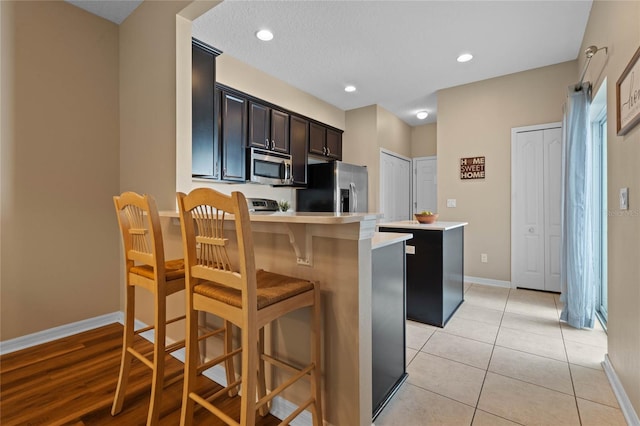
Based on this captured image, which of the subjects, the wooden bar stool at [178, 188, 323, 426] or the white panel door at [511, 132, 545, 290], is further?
the white panel door at [511, 132, 545, 290]

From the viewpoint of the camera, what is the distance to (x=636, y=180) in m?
1.40

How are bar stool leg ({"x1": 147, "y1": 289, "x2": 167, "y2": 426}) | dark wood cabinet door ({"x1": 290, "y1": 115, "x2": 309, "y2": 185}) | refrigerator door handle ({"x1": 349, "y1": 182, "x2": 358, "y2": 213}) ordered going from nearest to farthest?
bar stool leg ({"x1": 147, "y1": 289, "x2": 167, "y2": 426}), dark wood cabinet door ({"x1": 290, "y1": 115, "x2": 309, "y2": 185}), refrigerator door handle ({"x1": 349, "y1": 182, "x2": 358, "y2": 213})

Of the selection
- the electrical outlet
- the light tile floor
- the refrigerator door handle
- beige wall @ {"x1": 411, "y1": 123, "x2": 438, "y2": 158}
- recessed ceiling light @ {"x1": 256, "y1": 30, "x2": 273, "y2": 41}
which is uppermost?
recessed ceiling light @ {"x1": 256, "y1": 30, "x2": 273, "y2": 41}

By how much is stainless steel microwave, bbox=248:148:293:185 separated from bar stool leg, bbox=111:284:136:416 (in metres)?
2.02

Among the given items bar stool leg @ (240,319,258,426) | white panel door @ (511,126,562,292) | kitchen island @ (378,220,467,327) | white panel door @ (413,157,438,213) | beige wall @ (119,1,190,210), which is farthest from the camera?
white panel door @ (413,157,438,213)

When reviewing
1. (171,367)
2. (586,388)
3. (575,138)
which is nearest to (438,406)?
(586,388)

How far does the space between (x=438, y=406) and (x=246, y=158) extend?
2.88m

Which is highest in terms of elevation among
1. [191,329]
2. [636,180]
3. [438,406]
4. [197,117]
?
[197,117]

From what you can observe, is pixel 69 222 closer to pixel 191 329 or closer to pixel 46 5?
pixel 46 5

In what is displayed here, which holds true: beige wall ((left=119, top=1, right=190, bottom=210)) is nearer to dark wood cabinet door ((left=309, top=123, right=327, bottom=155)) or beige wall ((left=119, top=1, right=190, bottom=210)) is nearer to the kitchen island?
the kitchen island

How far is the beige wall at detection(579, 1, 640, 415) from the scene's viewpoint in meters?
1.41

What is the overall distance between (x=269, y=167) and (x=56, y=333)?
2.49 metres

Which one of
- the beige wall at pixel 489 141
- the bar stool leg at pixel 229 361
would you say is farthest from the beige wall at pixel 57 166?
the beige wall at pixel 489 141

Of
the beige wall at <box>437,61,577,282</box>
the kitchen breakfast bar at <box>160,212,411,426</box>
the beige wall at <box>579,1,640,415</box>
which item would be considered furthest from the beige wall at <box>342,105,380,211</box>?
the kitchen breakfast bar at <box>160,212,411,426</box>
